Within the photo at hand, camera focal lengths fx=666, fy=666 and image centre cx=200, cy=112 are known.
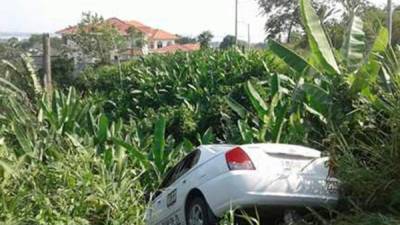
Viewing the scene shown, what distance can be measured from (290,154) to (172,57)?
2193 cm

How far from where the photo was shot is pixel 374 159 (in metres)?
6.93

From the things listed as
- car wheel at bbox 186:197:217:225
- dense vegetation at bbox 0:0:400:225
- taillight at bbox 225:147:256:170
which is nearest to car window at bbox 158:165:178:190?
dense vegetation at bbox 0:0:400:225

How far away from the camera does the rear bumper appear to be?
729 centimetres

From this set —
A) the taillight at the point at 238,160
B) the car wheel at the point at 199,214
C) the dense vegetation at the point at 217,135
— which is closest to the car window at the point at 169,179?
the dense vegetation at the point at 217,135

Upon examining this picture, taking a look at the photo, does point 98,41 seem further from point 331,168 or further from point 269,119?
point 331,168

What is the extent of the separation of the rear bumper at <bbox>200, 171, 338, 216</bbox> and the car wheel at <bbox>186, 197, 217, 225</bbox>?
207 mm

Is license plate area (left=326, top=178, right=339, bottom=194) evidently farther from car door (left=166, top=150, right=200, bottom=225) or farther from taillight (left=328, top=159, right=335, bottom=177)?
car door (left=166, top=150, right=200, bottom=225)

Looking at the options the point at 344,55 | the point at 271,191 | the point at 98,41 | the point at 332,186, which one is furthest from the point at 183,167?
the point at 98,41

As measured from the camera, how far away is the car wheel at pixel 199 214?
25.0ft

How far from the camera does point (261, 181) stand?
7297mm

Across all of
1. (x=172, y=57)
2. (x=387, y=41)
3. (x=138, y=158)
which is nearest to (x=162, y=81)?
(x=172, y=57)

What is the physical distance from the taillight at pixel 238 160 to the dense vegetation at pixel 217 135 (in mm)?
921

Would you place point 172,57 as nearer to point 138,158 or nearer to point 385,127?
point 138,158

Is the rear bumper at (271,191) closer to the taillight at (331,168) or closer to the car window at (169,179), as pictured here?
the taillight at (331,168)
